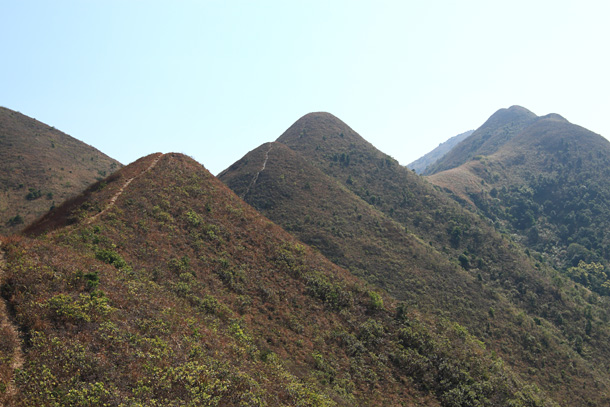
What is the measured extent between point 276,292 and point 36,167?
76.1m

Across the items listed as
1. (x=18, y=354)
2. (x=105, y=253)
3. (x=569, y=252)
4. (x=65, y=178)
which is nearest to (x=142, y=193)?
(x=105, y=253)

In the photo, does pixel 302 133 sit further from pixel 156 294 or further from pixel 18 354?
pixel 18 354

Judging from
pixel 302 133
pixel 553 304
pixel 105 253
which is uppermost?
pixel 302 133

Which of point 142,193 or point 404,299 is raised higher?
point 142,193

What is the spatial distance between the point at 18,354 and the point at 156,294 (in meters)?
8.61

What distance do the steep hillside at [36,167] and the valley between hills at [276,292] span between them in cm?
56

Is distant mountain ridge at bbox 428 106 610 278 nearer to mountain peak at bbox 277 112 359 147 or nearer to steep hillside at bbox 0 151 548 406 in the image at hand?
mountain peak at bbox 277 112 359 147

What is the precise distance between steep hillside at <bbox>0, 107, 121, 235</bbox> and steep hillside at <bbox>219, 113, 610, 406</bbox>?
119 ft

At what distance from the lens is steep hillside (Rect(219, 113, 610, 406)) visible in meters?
41.8

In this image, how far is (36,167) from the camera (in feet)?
245

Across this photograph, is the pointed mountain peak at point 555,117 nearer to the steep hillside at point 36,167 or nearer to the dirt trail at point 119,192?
the dirt trail at point 119,192

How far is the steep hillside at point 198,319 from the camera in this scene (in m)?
12.9

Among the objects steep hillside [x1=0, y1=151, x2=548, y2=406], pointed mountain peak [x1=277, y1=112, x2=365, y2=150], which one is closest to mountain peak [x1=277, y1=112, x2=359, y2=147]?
pointed mountain peak [x1=277, y1=112, x2=365, y2=150]

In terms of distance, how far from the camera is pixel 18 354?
12109 mm
